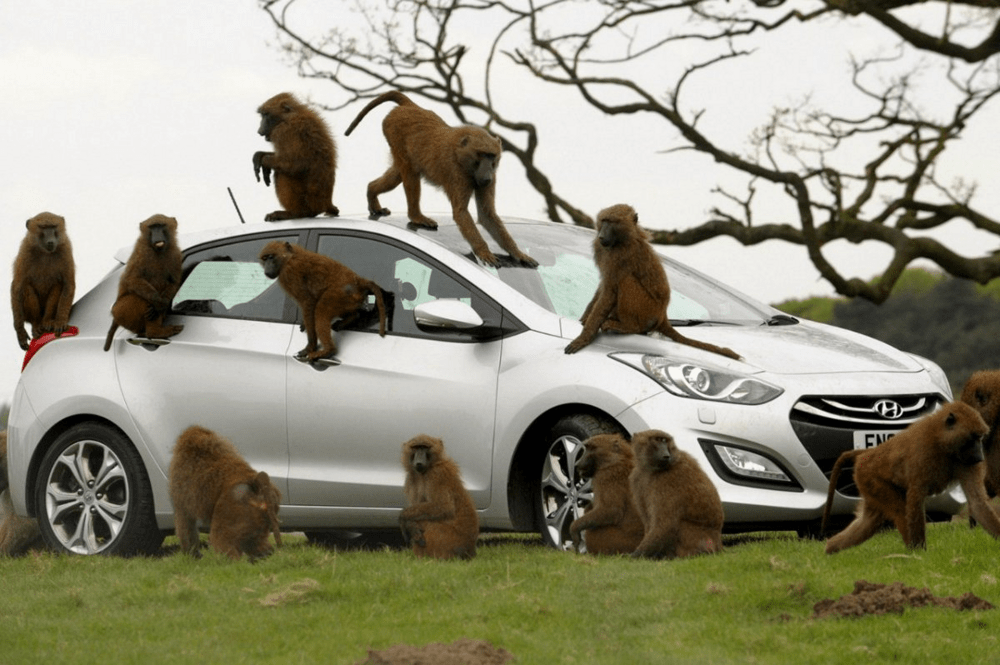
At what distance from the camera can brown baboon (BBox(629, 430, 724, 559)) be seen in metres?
6.40

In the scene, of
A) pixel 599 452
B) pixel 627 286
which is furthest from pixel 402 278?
pixel 599 452

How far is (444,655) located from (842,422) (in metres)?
2.83

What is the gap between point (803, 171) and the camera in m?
17.2

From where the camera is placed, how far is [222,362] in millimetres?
8023

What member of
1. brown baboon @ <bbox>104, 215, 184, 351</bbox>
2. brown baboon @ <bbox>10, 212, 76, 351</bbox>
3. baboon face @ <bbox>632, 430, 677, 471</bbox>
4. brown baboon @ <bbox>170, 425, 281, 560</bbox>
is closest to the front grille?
baboon face @ <bbox>632, 430, 677, 471</bbox>

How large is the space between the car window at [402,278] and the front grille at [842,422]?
5.38 ft

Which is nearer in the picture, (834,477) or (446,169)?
(834,477)

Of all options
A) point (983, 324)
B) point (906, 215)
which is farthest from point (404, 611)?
point (983, 324)

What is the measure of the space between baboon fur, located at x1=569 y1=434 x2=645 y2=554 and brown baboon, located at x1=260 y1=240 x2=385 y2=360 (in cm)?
157

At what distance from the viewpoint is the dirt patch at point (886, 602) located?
548 cm

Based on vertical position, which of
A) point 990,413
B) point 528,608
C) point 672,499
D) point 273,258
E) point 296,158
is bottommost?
point 528,608

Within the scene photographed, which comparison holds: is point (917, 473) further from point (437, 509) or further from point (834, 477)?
point (437, 509)

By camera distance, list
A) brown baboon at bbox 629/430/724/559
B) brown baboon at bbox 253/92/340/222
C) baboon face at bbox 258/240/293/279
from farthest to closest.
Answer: brown baboon at bbox 253/92/340/222 → baboon face at bbox 258/240/293/279 → brown baboon at bbox 629/430/724/559

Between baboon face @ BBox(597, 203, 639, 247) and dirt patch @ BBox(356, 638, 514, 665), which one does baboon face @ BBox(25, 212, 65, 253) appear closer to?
baboon face @ BBox(597, 203, 639, 247)
